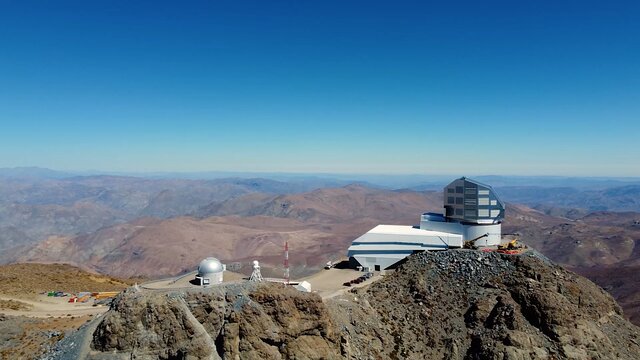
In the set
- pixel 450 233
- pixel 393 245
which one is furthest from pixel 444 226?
pixel 393 245

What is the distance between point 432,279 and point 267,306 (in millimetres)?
22001

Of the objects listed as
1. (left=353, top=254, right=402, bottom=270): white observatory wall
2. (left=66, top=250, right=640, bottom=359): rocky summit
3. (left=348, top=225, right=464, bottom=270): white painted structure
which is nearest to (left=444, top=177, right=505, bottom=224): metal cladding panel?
(left=348, top=225, right=464, bottom=270): white painted structure

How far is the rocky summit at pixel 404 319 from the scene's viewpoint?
32875mm

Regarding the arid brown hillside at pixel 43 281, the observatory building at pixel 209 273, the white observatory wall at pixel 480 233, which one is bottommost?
the arid brown hillside at pixel 43 281

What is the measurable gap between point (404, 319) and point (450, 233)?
18.4 meters

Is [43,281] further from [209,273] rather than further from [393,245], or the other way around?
[393,245]

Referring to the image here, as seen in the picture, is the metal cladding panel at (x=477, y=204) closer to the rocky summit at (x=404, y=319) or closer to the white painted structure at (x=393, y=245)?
the white painted structure at (x=393, y=245)

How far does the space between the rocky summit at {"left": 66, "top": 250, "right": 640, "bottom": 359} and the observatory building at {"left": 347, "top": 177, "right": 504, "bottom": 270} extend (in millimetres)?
4142

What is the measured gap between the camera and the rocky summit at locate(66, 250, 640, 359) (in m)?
32.9

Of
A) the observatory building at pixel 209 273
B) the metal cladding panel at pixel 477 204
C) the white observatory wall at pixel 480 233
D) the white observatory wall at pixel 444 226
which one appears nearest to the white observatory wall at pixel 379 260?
the white observatory wall at pixel 444 226

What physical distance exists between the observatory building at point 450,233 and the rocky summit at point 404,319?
4142 mm

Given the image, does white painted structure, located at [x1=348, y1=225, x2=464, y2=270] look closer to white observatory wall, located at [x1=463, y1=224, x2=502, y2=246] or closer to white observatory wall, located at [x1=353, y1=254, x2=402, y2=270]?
white observatory wall, located at [x1=353, y1=254, x2=402, y2=270]

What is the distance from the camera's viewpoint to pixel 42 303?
156 ft

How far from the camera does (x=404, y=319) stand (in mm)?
44906
